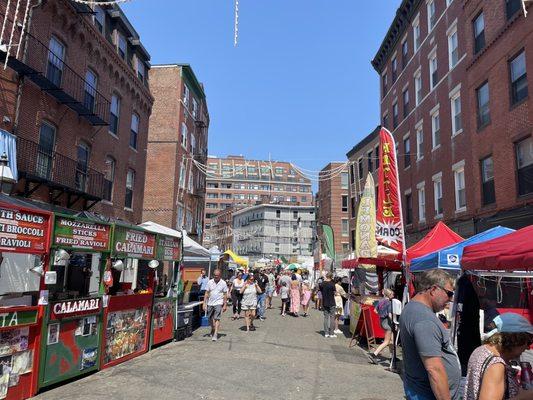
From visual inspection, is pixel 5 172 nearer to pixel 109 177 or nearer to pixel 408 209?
pixel 109 177

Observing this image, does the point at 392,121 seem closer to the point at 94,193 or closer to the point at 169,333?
the point at 94,193

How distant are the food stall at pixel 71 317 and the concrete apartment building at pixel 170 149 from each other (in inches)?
813

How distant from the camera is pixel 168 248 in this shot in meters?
11.4

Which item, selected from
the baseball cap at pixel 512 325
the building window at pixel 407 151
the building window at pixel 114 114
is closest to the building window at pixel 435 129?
the building window at pixel 407 151

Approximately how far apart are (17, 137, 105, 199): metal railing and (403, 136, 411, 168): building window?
17.5 metres

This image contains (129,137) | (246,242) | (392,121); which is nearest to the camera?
(129,137)

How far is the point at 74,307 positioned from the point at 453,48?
811 inches

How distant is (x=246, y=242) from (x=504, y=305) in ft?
277


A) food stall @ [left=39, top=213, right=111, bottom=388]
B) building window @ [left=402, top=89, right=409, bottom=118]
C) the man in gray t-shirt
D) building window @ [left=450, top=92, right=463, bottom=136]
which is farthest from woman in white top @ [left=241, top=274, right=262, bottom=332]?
building window @ [left=402, top=89, right=409, bottom=118]

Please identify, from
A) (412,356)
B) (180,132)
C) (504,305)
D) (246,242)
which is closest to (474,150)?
(504,305)

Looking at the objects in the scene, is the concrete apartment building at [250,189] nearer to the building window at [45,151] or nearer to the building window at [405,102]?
the building window at [405,102]

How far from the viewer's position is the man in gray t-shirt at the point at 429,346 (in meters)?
2.94

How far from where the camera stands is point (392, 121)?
30.0 meters

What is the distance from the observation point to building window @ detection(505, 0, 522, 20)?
50.2ft
